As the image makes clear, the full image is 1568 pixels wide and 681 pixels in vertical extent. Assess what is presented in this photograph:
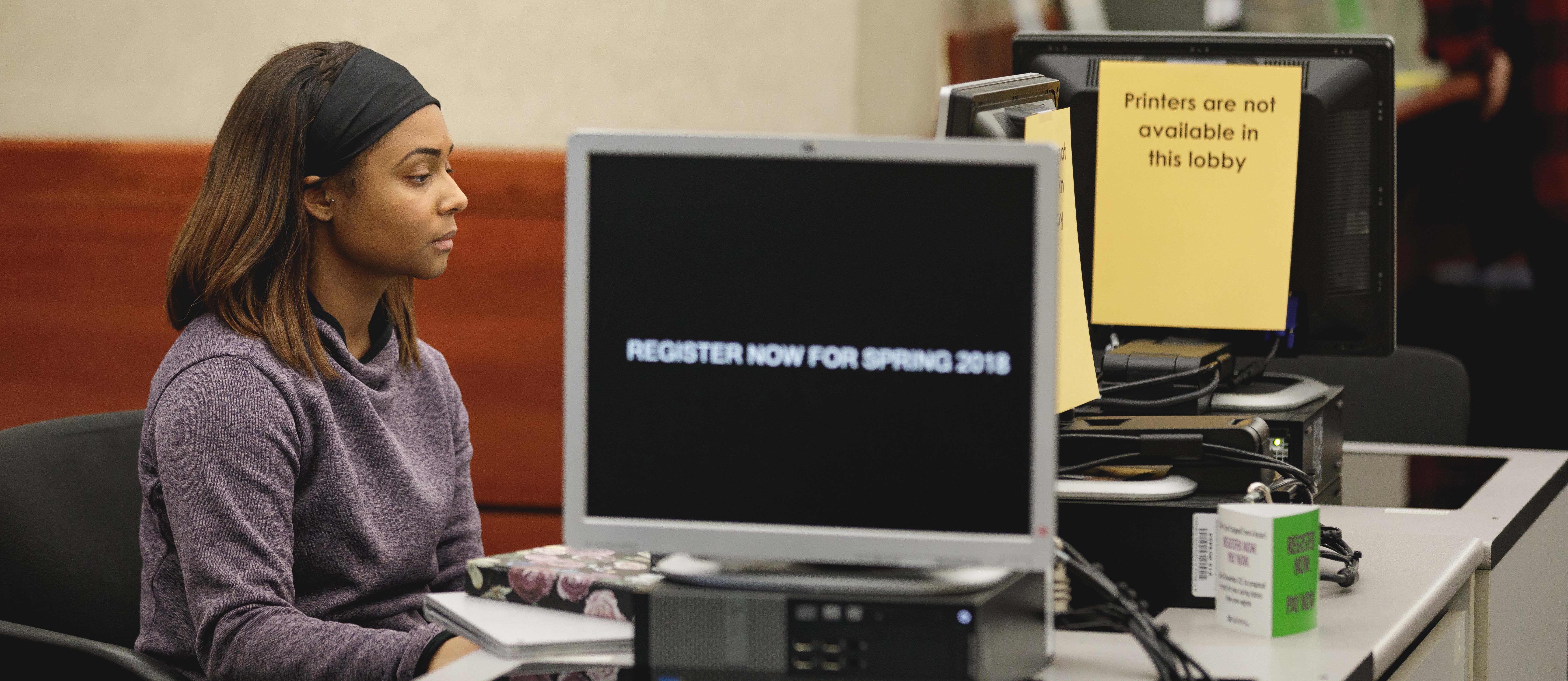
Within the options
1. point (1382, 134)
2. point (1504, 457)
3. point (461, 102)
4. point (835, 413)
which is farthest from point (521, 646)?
point (461, 102)

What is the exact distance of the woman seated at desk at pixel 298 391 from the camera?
4.24 feet

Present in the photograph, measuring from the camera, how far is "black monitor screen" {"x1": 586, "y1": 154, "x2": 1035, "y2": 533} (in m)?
0.93

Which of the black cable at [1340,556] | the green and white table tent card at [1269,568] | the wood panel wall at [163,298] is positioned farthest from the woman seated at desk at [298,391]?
the wood panel wall at [163,298]

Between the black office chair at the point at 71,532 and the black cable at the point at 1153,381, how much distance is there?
1009 millimetres

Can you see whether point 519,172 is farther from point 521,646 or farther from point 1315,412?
point 521,646

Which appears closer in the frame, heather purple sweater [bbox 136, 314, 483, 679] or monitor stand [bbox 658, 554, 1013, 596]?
monitor stand [bbox 658, 554, 1013, 596]

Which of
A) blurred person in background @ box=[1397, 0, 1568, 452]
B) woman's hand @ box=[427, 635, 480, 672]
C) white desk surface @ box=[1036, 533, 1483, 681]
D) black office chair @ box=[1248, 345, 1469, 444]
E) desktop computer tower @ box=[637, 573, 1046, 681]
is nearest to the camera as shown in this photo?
desktop computer tower @ box=[637, 573, 1046, 681]

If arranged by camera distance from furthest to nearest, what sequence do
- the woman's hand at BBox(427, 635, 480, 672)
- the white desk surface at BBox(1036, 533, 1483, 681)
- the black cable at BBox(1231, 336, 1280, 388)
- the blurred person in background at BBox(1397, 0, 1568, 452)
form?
1. the blurred person in background at BBox(1397, 0, 1568, 452)
2. the black cable at BBox(1231, 336, 1280, 388)
3. the woman's hand at BBox(427, 635, 480, 672)
4. the white desk surface at BBox(1036, 533, 1483, 681)

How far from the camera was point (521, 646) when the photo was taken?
1.00 metres

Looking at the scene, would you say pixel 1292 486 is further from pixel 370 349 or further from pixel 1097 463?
pixel 370 349

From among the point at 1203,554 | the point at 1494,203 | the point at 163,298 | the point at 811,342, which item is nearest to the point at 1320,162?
the point at 1203,554

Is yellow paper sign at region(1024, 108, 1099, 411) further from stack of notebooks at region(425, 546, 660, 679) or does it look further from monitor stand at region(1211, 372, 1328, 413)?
stack of notebooks at region(425, 546, 660, 679)

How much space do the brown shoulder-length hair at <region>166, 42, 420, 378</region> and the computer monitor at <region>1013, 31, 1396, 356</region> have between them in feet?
2.50

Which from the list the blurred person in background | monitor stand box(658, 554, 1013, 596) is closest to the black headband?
monitor stand box(658, 554, 1013, 596)
